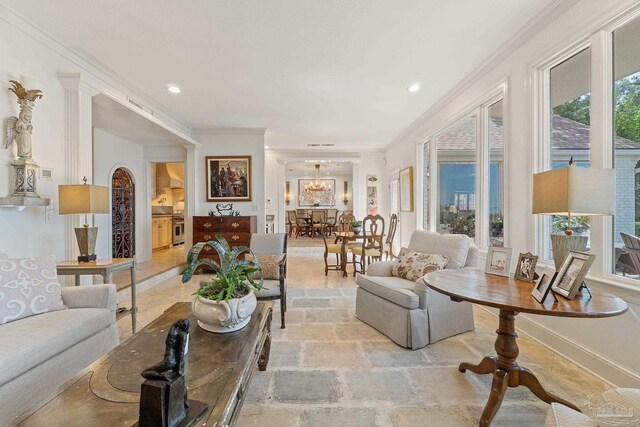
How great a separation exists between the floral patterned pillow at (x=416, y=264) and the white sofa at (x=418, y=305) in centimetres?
7

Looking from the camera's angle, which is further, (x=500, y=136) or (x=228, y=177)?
(x=228, y=177)

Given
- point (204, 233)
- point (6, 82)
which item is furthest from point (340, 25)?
point (204, 233)

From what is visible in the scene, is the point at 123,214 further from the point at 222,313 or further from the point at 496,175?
the point at 496,175

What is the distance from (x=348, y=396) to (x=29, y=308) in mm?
2124

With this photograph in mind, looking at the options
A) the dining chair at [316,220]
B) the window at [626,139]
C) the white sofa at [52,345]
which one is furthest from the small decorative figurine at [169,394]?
the dining chair at [316,220]

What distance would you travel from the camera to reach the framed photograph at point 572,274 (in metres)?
1.44

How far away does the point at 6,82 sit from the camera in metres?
2.32

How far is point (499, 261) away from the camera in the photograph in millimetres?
2084

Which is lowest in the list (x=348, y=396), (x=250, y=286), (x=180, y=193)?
(x=348, y=396)

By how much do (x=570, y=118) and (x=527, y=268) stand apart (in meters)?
1.43

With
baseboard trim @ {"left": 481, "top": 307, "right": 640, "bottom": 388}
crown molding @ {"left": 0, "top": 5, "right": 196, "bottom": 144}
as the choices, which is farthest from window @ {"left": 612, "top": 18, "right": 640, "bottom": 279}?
crown molding @ {"left": 0, "top": 5, "right": 196, "bottom": 144}

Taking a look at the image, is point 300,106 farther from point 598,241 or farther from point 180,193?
point 180,193

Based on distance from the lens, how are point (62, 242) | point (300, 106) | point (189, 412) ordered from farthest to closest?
1. point (300, 106)
2. point (62, 242)
3. point (189, 412)

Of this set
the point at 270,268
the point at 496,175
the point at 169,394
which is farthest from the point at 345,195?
the point at 169,394
